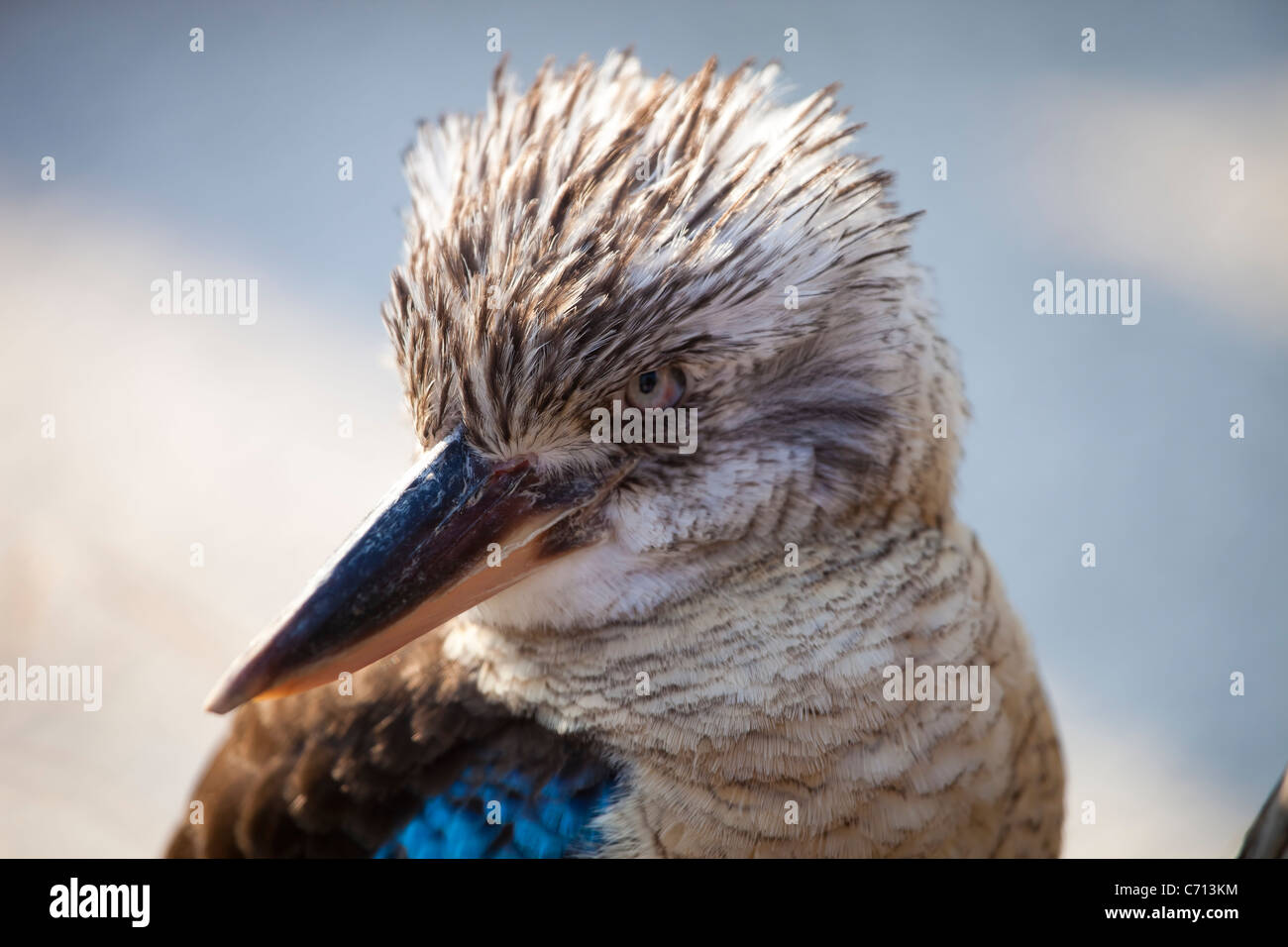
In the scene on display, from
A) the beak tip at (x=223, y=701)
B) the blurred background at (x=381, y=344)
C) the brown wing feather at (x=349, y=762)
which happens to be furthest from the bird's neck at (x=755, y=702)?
the blurred background at (x=381, y=344)

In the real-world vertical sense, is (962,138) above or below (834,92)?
above

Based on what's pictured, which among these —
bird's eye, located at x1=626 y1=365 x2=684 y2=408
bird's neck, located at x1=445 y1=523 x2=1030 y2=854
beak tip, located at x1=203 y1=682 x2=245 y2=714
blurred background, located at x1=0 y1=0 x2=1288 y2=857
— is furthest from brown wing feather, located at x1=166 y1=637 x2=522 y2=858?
blurred background, located at x1=0 y1=0 x2=1288 y2=857

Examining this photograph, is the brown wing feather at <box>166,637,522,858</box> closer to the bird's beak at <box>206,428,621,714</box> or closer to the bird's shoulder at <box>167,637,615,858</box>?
the bird's shoulder at <box>167,637,615,858</box>

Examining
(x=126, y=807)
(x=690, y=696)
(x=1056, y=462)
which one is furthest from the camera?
(x=1056, y=462)

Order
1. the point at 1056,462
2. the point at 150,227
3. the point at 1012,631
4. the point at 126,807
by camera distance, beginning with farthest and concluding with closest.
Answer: the point at 150,227
the point at 1056,462
the point at 126,807
the point at 1012,631

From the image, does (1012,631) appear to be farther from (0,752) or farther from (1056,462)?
(0,752)

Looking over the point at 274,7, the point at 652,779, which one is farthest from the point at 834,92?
the point at 274,7

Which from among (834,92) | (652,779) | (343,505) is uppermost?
(834,92)
